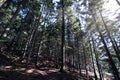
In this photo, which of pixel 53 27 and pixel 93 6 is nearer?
pixel 93 6

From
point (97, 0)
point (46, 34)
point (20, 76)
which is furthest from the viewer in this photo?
point (46, 34)

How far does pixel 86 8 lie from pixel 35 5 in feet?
25.9

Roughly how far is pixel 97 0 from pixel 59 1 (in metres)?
5.90

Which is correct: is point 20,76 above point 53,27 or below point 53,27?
below

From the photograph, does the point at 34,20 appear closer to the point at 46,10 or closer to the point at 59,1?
the point at 46,10

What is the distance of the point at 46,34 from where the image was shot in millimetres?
33062

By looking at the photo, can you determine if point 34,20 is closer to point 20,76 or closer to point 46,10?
point 46,10

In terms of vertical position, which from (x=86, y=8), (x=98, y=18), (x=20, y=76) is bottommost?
(x=20, y=76)

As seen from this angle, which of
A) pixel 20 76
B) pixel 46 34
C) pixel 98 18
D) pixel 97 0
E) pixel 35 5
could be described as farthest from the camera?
pixel 46 34

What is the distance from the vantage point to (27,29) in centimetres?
3033

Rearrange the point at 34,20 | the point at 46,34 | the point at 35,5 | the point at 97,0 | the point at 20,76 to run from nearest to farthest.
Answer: the point at 20,76 → the point at 97,0 → the point at 35,5 → the point at 34,20 → the point at 46,34

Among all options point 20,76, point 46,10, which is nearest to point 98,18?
point 46,10

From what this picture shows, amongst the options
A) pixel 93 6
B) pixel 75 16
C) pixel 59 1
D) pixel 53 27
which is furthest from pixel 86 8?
pixel 53 27

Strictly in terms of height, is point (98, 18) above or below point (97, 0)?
below
